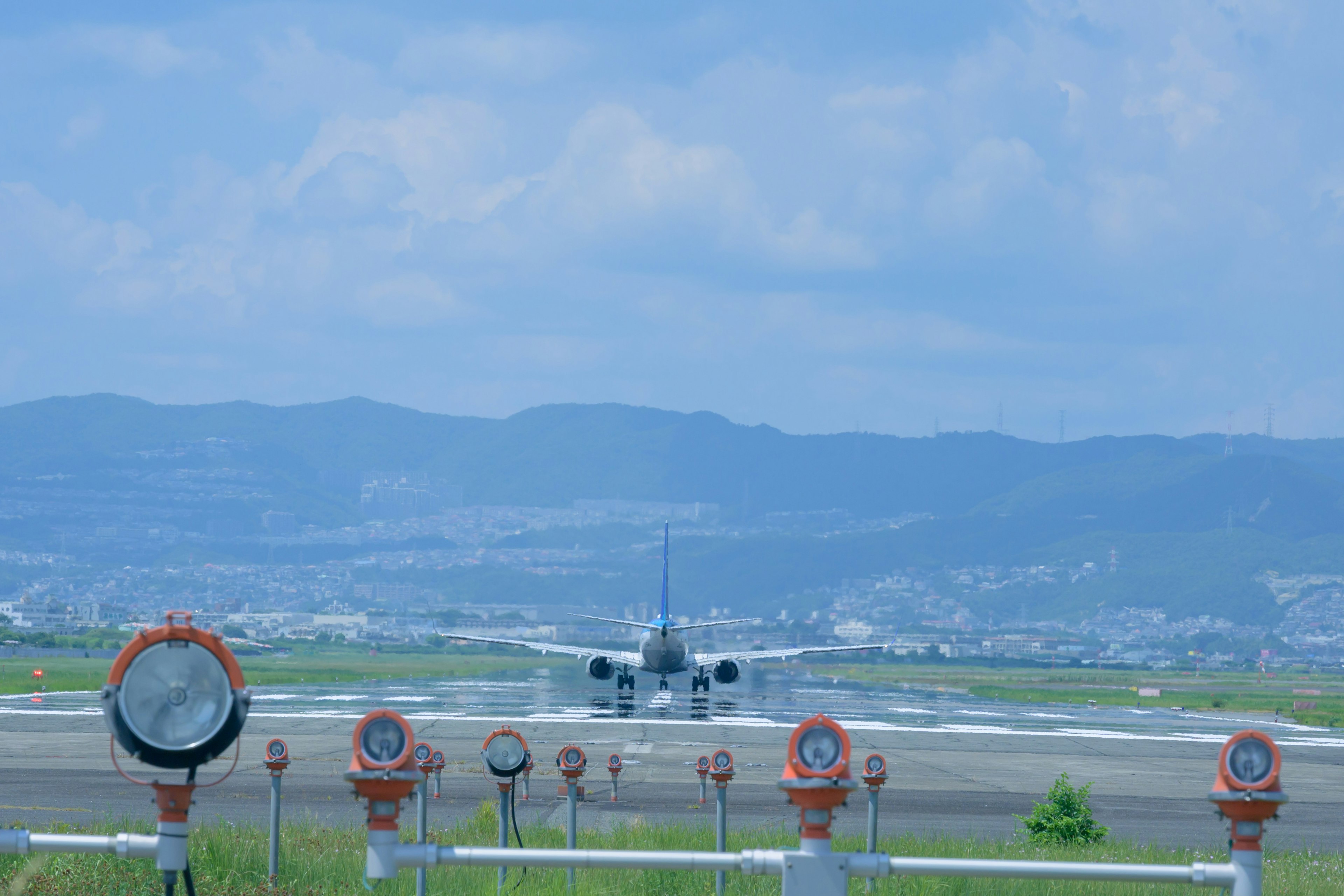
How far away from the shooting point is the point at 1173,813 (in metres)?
27.1

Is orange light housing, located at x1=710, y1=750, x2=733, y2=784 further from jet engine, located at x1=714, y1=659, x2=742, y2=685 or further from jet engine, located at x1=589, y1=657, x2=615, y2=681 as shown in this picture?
jet engine, located at x1=714, y1=659, x2=742, y2=685

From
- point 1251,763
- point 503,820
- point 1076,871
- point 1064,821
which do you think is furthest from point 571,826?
point 1064,821

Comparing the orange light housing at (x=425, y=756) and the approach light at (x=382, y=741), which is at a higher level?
the approach light at (x=382, y=741)

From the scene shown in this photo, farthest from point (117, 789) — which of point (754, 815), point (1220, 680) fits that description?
point (1220, 680)

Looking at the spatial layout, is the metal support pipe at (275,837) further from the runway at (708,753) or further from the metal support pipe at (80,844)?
the metal support pipe at (80,844)

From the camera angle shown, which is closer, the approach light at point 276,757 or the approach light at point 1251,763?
the approach light at point 1251,763

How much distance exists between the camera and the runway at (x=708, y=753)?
24.1 metres

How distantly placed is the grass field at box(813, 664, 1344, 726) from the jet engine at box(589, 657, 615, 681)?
1006 inches

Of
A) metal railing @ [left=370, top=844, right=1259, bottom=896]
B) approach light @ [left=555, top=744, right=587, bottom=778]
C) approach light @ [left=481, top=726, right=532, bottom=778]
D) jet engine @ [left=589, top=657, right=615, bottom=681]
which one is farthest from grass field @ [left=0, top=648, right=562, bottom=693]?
Result: metal railing @ [left=370, top=844, right=1259, bottom=896]

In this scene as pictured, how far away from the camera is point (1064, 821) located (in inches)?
822

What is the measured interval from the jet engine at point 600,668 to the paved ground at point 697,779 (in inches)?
798

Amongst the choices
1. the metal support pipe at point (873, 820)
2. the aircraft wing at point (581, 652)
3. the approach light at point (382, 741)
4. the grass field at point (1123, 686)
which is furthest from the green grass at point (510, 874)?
the grass field at point (1123, 686)

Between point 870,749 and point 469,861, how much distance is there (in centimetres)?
3138

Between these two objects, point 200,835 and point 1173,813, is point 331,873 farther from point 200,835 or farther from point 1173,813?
point 1173,813
